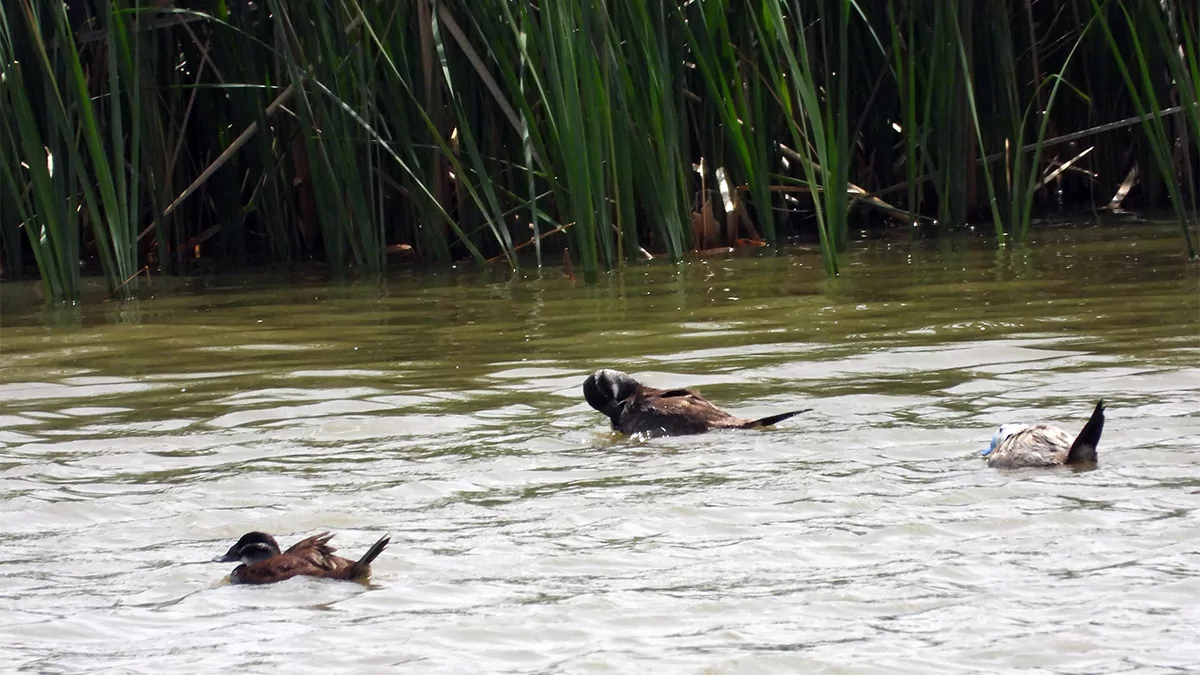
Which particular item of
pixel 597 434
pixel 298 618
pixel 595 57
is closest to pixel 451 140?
pixel 595 57

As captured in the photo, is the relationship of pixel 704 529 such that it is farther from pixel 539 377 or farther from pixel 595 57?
pixel 595 57

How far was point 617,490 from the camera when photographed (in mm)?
4230

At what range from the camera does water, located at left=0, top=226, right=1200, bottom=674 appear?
3.01 meters

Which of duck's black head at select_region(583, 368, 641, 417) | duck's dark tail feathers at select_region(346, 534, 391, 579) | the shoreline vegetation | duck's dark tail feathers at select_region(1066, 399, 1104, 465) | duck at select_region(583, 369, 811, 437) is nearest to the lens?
duck's dark tail feathers at select_region(346, 534, 391, 579)

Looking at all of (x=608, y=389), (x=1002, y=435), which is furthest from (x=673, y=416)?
(x=1002, y=435)

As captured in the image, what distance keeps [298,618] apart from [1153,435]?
8.07 feet

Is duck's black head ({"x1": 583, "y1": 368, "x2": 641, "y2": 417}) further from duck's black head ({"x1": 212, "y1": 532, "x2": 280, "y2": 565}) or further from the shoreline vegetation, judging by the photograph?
the shoreline vegetation

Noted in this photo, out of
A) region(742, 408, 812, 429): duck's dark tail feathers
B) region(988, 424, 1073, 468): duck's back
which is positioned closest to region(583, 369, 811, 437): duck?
region(742, 408, 812, 429): duck's dark tail feathers

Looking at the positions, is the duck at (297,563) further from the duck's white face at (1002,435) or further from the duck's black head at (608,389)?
the duck's black head at (608,389)

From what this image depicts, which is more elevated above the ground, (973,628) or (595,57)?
(595,57)

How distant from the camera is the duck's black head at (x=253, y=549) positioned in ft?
11.9

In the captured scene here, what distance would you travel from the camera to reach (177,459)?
16.3 feet

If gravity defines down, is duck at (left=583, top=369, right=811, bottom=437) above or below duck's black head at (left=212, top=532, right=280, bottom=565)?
above

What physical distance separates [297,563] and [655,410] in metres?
1.86
